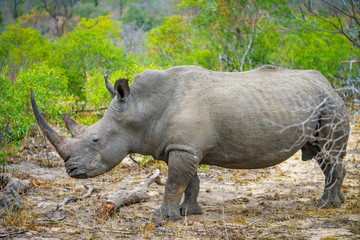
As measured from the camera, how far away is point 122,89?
6.02 meters

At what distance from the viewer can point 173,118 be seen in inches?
233

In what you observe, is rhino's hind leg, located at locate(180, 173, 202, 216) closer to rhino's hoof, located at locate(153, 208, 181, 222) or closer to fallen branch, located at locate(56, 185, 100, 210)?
rhino's hoof, located at locate(153, 208, 181, 222)

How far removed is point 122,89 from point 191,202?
199 centimetres

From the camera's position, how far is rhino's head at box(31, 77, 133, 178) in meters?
5.80

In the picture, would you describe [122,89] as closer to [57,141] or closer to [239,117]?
[57,141]

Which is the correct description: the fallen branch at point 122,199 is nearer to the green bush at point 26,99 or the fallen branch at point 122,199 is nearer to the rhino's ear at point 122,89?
the rhino's ear at point 122,89

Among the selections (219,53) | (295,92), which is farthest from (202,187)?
(219,53)

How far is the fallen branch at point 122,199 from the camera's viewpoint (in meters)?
6.18

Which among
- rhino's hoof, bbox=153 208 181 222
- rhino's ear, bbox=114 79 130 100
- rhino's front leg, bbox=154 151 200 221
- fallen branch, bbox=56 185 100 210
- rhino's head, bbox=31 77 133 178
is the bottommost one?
fallen branch, bbox=56 185 100 210

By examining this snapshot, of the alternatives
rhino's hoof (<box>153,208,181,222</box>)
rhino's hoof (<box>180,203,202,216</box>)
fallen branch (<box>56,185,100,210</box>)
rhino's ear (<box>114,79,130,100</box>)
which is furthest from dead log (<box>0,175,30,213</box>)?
rhino's hoof (<box>180,203,202,216</box>)

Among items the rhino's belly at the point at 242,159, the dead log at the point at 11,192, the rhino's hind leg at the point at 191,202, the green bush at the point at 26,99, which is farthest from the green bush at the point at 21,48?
the rhino's belly at the point at 242,159

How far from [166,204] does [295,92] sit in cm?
243

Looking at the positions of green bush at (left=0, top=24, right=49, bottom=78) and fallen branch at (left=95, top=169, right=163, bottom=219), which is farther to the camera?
green bush at (left=0, top=24, right=49, bottom=78)

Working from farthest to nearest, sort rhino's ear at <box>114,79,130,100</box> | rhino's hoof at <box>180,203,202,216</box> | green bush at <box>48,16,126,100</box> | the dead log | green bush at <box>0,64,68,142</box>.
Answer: green bush at <box>48,16,126,100</box> → green bush at <box>0,64,68,142</box> → rhino's hoof at <box>180,203,202,216</box> → the dead log → rhino's ear at <box>114,79,130,100</box>
